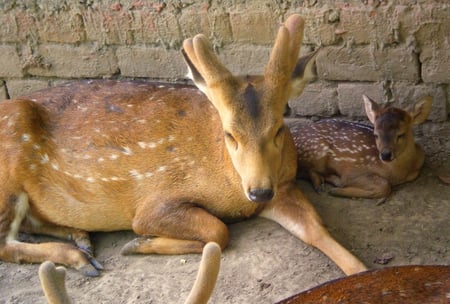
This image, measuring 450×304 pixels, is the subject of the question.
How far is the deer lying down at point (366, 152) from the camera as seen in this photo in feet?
17.9

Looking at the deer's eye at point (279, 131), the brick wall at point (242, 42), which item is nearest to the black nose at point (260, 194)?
the deer's eye at point (279, 131)

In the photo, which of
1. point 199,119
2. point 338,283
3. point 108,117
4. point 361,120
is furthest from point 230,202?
point 338,283

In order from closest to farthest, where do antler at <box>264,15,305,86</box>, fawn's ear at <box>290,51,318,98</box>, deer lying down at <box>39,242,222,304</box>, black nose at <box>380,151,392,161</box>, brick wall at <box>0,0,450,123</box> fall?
deer lying down at <box>39,242,222,304</box> → antler at <box>264,15,305,86</box> → fawn's ear at <box>290,51,318,98</box> → black nose at <box>380,151,392,161</box> → brick wall at <box>0,0,450,123</box>

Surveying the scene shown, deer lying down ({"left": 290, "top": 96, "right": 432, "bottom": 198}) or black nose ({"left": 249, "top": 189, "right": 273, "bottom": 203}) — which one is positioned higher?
black nose ({"left": 249, "top": 189, "right": 273, "bottom": 203})

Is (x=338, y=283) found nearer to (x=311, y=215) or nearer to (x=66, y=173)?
(x=311, y=215)

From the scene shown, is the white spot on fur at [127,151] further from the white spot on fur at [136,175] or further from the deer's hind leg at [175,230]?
the deer's hind leg at [175,230]

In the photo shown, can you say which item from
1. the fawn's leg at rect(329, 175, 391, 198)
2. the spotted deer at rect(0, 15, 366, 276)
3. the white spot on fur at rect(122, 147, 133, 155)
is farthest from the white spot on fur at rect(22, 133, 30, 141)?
the fawn's leg at rect(329, 175, 391, 198)

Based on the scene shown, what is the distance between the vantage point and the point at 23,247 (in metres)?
5.19

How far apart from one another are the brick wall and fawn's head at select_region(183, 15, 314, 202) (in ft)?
2.95

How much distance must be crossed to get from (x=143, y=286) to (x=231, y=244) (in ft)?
2.05

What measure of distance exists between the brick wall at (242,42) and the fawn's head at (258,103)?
0.90 meters

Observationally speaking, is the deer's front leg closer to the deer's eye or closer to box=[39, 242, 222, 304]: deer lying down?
the deer's eye

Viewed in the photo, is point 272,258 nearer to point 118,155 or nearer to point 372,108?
point 118,155

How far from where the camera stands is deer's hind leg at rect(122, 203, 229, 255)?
500 cm
